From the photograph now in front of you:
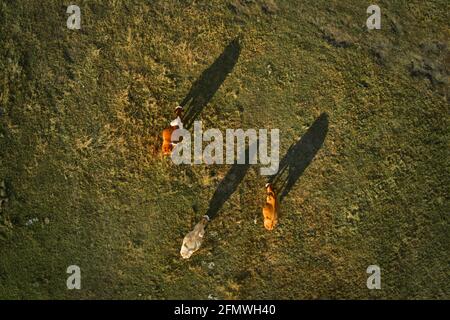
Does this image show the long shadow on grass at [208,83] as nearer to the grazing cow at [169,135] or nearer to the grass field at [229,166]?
the grass field at [229,166]

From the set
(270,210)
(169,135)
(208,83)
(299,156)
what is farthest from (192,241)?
(208,83)

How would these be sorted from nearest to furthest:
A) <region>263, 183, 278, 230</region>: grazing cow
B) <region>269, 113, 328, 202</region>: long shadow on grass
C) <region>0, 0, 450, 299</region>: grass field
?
<region>263, 183, 278, 230</region>: grazing cow < <region>0, 0, 450, 299</region>: grass field < <region>269, 113, 328, 202</region>: long shadow on grass

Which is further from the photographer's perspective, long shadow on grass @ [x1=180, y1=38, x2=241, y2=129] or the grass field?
long shadow on grass @ [x1=180, y1=38, x2=241, y2=129]

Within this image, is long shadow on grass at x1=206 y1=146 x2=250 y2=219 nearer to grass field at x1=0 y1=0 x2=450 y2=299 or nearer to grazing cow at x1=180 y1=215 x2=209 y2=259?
grass field at x1=0 y1=0 x2=450 y2=299

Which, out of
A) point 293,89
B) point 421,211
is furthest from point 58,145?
point 421,211

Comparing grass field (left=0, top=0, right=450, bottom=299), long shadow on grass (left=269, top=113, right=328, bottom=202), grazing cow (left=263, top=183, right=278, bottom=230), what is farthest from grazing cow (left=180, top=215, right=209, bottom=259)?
long shadow on grass (left=269, top=113, right=328, bottom=202)
